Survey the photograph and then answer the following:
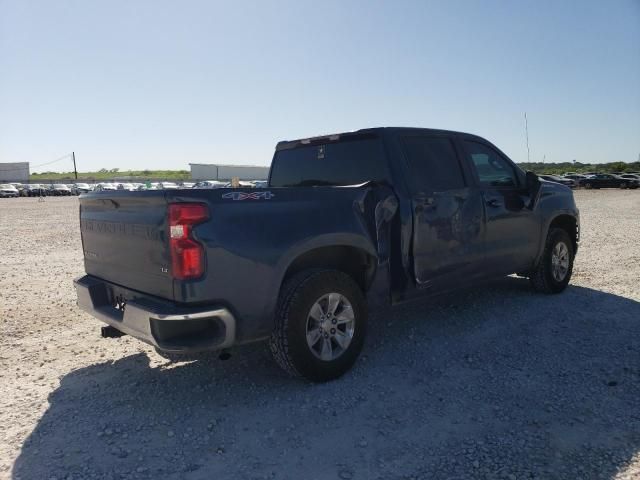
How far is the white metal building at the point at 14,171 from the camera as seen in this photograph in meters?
91.4

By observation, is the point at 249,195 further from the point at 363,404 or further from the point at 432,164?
the point at 432,164

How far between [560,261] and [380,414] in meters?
4.08

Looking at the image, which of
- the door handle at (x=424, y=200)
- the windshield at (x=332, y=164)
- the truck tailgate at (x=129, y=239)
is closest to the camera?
the truck tailgate at (x=129, y=239)

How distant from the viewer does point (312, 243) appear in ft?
12.0

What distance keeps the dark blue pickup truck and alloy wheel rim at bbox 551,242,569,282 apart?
2.47 feet

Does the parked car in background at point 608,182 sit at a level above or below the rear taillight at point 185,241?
below

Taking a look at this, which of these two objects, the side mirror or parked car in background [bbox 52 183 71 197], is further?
parked car in background [bbox 52 183 71 197]

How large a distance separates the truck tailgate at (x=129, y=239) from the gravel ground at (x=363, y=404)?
893mm

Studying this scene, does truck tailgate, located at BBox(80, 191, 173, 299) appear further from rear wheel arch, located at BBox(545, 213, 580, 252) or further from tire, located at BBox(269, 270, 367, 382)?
rear wheel arch, located at BBox(545, 213, 580, 252)

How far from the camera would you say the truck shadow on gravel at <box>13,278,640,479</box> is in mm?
2816

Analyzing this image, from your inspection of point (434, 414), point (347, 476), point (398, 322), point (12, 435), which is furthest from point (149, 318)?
point (398, 322)

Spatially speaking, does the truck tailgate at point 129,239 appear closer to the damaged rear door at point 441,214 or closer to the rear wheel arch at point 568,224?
the damaged rear door at point 441,214

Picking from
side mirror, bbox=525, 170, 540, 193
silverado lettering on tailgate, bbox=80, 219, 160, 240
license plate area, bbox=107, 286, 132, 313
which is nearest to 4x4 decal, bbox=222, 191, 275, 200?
silverado lettering on tailgate, bbox=80, 219, 160, 240

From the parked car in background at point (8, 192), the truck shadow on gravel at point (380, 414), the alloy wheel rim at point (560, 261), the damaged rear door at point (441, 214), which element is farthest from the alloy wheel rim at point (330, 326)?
the parked car in background at point (8, 192)
